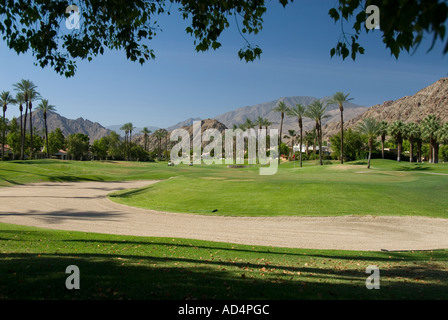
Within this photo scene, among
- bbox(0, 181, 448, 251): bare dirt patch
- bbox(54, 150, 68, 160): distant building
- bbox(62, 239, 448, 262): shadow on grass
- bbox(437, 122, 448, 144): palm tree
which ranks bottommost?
bbox(0, 181, 448, 251): bare dirt patch

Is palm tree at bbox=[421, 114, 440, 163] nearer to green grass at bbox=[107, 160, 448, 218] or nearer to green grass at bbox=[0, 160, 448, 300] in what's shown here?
green grass at bbox=[107, 160, 448, 218]

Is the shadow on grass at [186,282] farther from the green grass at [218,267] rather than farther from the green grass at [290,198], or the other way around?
the green grass at [290,198]

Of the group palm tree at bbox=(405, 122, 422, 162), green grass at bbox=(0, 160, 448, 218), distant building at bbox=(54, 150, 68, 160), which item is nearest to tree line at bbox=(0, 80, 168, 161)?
distant building at bbox=(54, 150, 68, 160)

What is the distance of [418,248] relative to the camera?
1402 cm

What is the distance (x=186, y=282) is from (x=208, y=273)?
1.07 m

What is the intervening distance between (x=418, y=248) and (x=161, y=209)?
17454 mm

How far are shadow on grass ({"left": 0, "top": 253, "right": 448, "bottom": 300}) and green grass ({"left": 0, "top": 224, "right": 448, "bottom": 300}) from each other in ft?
0.06

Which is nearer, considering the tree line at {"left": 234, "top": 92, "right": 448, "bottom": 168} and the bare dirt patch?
the bare dirt patch

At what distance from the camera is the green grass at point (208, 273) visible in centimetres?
559

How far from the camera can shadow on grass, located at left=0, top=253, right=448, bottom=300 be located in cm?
547

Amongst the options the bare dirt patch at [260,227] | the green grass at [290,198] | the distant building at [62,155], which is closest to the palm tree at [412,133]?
the green grass at [290,198]

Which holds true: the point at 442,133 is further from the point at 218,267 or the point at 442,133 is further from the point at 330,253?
the point at 218,267

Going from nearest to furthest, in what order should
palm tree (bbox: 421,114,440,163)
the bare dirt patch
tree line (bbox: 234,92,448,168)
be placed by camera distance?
the bare dirt patch
tree line (bbox: 234,92,448,168)
palm tree (bbox: 421,114,440,163)

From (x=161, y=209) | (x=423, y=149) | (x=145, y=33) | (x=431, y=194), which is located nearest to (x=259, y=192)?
(x=161, y=209)
